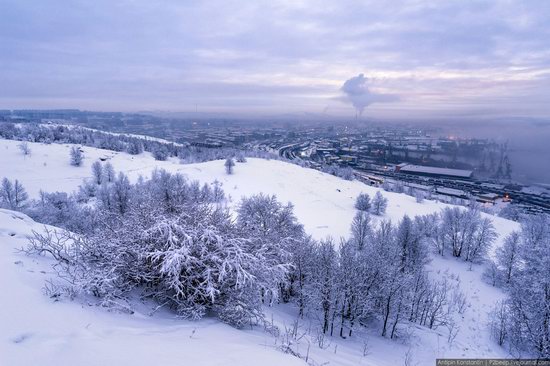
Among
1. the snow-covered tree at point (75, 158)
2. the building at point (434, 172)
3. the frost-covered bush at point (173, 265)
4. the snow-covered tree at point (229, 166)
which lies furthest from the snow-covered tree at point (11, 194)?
the building at point (434, 172)

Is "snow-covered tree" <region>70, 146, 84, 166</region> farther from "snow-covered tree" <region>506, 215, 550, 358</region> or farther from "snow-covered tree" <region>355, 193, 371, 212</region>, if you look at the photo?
"snow-covered tree" <region>506, 215, 550, 358</region>

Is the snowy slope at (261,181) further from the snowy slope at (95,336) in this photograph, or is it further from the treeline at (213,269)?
the snowy slope at (95,336)

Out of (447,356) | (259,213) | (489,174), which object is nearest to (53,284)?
(447,356)

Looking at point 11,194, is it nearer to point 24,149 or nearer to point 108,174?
point 108,174

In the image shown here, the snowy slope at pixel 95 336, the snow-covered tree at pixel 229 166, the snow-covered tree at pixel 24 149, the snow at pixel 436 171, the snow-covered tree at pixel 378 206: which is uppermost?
the snowy slope at pixel 95 336

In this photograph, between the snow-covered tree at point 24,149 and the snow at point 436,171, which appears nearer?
the snow-covered tree at point 24,149

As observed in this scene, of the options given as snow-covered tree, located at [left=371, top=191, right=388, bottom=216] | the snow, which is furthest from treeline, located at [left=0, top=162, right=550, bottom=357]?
the snow

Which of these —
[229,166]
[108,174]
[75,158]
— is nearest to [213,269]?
[108,174]

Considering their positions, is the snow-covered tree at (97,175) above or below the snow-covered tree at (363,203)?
above
